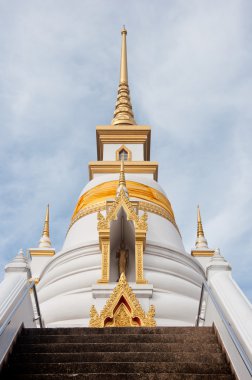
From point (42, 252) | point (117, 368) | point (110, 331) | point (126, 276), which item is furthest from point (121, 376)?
point (42, 252)

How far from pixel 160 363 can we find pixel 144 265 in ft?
27.1

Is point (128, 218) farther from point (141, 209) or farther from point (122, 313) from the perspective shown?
point (122, 313)

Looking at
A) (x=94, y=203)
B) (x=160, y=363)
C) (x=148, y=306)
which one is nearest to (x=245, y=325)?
(x=160, y=363)

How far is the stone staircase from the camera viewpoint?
4914 mm

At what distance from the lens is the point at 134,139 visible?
68.2 feet

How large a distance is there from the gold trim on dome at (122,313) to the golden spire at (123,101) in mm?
13008

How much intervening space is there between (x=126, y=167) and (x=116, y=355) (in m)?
13.8

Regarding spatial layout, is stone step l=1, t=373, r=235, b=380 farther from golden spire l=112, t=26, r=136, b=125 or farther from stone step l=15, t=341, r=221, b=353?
golden spire l=112, t=26, r=136, b=125

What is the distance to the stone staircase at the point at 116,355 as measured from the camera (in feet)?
16.1

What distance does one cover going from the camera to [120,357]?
5324 mm

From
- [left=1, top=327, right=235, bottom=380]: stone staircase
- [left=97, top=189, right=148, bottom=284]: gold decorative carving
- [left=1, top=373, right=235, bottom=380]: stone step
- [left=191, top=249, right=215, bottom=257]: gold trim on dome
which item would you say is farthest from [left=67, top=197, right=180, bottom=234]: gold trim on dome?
[left=1, top=373, right=235, bottom=380]: stone step

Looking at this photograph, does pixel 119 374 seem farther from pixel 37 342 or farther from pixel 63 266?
pixel 63 266

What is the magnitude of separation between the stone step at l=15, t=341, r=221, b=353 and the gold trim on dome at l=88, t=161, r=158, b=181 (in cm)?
1340

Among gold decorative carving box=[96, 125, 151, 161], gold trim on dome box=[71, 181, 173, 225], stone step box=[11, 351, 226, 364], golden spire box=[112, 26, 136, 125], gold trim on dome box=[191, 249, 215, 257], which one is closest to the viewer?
stone step box=[11, 351, 226, 364]
